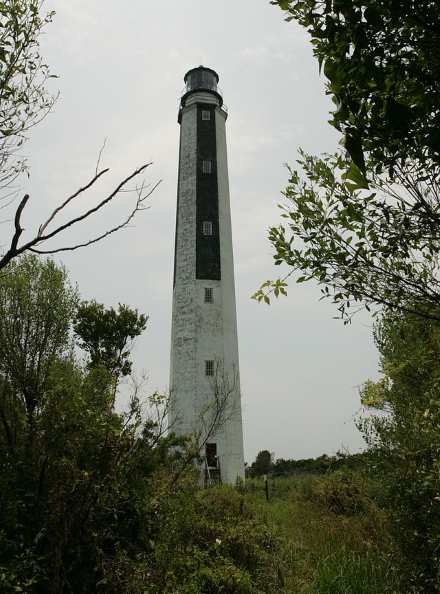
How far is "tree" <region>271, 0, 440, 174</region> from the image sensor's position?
1.50 metres

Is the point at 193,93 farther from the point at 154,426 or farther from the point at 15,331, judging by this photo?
the point at 154,426

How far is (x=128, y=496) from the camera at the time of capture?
6.71 m

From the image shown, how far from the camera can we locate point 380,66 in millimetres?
1741

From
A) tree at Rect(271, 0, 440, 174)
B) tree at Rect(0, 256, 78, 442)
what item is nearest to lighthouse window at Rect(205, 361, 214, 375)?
tree at Rect(0, 256, 78, 442)

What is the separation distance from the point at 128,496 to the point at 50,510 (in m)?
1.35

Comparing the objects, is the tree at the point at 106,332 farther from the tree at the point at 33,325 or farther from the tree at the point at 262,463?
the tree at the point at 262,463

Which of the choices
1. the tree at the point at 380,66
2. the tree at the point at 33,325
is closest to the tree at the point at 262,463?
the tree at the point at 33,325

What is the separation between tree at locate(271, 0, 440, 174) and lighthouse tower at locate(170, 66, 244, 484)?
658 inches

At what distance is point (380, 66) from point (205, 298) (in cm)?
2041

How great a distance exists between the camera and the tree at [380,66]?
150 centimetres

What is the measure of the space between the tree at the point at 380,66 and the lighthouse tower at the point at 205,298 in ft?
54.8

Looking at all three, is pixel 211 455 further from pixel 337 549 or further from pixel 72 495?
pixel 72 495

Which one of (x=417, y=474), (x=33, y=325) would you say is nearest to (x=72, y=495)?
(x=417, y=474)

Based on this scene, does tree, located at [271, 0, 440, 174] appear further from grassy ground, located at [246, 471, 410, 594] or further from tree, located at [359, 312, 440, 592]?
grassy ground, located at [246, 471, 410, 594]
